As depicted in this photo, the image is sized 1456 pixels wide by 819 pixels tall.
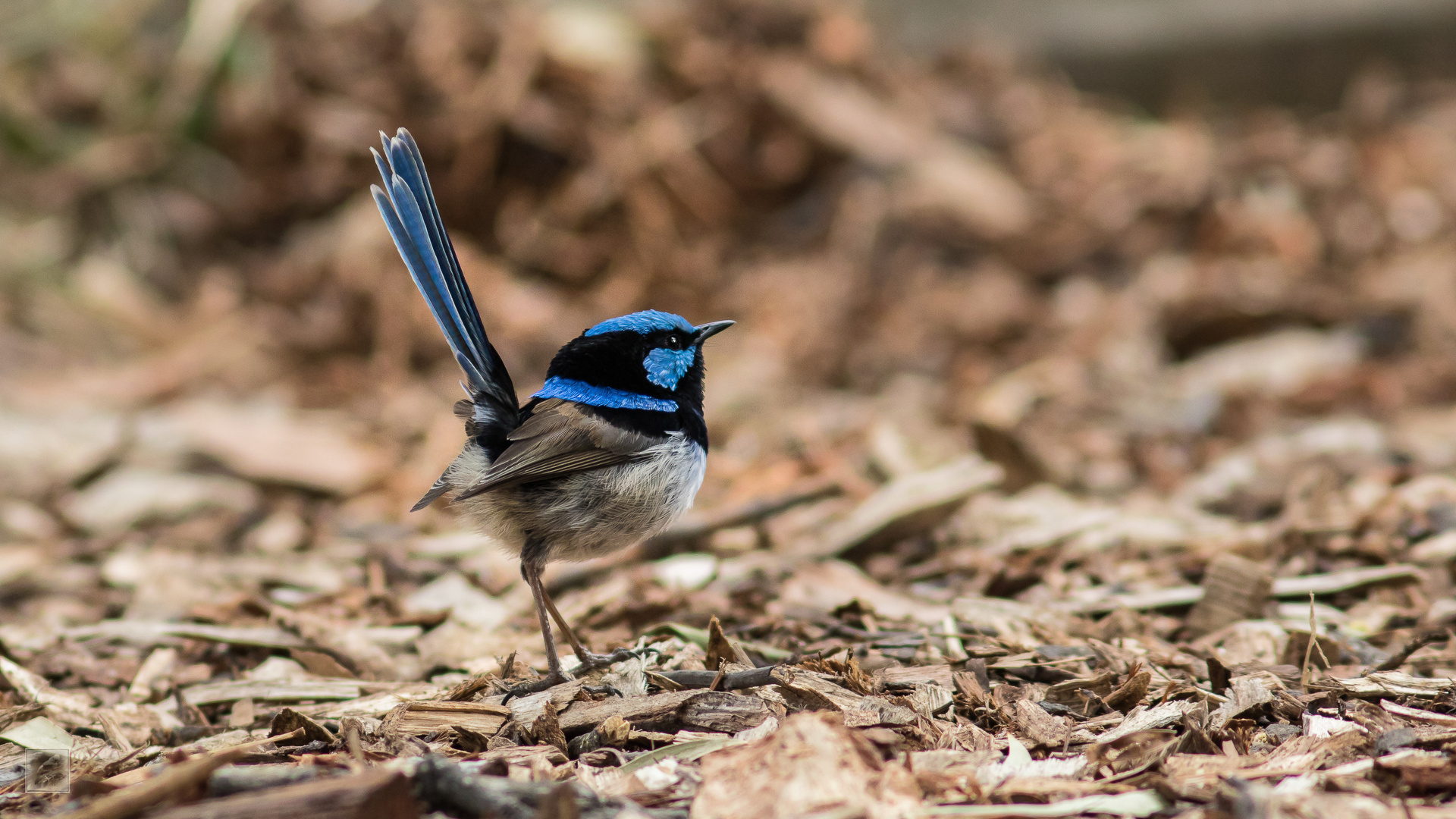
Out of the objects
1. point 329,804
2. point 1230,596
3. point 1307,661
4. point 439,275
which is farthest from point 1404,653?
point 439,275

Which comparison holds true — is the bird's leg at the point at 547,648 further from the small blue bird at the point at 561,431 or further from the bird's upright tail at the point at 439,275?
the bird's upright tail at the point at 439,275

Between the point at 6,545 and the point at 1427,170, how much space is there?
7621 millimetres

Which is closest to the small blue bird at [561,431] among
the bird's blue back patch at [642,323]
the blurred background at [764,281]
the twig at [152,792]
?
the bird's blue back patch at [642,323]

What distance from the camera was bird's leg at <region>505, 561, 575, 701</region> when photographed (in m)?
2.83

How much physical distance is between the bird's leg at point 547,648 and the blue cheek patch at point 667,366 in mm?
629

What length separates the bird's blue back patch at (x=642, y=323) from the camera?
11.0 ft

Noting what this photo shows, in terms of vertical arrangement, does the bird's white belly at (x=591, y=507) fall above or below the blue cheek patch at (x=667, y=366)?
below

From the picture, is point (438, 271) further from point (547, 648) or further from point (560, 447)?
point (547, 648)

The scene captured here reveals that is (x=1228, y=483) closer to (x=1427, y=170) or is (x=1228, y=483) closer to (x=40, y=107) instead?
(x=1427, y=170)

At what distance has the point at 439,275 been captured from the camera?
3.21 metres

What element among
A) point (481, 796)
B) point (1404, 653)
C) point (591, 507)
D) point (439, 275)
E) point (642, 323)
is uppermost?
point (439, 275)

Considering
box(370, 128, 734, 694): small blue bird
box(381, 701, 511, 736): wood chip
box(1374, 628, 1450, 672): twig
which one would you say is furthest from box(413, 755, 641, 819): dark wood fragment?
box(1374, 628, 1450, 672): twig

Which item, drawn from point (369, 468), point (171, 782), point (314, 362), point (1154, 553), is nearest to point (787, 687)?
point (171, 782)

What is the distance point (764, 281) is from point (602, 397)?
3.60 metres
